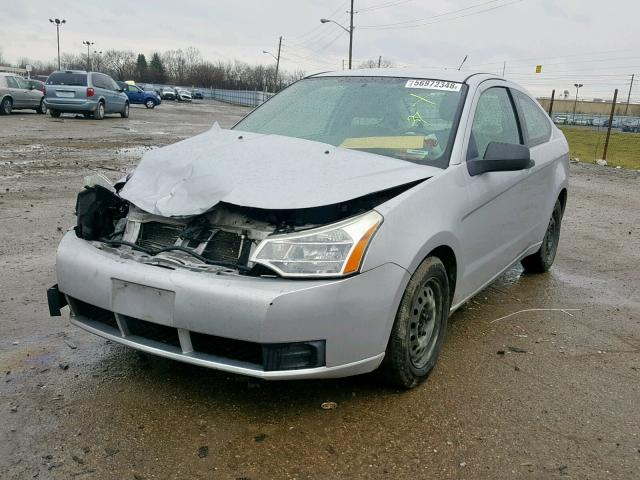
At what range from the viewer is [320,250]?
2701 millimetres

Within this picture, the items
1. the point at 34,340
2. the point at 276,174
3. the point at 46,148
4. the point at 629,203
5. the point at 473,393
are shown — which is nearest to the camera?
the point at 276,174

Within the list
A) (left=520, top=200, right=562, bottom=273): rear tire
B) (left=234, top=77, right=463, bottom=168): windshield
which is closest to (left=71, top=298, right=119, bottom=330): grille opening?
(left=234, top=77, right=463, bottom=168): windshield

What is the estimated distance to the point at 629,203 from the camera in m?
10.3

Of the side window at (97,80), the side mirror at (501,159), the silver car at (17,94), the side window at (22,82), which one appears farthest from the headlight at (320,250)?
the side window at (22,82)

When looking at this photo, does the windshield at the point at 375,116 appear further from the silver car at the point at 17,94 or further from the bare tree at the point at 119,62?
the bare tree at the point at 119,62

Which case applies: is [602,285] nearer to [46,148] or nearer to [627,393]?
[627,393]

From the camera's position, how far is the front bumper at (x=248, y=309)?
2.57m

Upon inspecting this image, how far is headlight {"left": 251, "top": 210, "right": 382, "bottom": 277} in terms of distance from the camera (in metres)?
2.66

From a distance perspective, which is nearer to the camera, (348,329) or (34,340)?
(348,329)

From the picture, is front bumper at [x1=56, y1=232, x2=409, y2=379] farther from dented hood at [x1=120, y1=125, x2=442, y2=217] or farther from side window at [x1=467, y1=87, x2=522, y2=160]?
side window at [x1=467, y1=87, x2=522, y2=160]

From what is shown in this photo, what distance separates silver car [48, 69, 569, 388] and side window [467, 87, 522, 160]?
29 mm

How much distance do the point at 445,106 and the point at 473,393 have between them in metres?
1.81

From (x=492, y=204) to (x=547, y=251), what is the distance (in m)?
2.12

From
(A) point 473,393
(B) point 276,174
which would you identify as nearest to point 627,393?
(A) point 473,393
